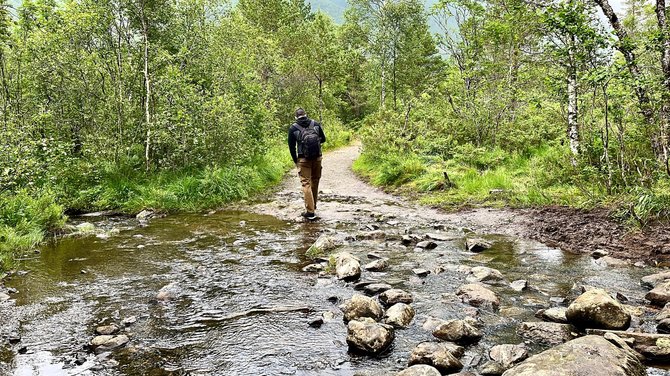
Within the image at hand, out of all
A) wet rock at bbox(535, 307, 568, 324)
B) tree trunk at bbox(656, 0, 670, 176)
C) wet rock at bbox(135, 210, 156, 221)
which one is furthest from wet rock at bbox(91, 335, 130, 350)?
tree trunk at bbox(656, 0, 670, 176)

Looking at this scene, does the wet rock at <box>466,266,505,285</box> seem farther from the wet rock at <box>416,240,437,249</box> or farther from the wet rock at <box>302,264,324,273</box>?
the wet rock at <box>302,264,324,273</box>

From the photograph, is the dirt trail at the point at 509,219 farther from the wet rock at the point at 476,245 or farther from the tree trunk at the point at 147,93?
the tree trunk at the point at 147,93

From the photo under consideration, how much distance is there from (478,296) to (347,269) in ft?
7.05

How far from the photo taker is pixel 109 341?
502cm

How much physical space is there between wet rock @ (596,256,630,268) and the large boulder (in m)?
3.59

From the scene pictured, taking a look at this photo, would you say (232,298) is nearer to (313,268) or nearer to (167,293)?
(167,293)

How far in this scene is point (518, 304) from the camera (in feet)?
19.0

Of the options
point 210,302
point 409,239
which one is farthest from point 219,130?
point 210,302

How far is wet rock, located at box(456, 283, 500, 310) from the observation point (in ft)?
19.0

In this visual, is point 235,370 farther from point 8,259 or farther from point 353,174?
point 353,174

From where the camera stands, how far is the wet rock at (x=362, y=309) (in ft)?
17.9

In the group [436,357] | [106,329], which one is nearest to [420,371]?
[436,357]

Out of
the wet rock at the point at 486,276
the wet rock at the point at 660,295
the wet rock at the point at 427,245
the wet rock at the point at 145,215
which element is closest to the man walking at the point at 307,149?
the wet rock at the point at 427,245

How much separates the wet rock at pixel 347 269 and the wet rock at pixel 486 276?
1.74 metres
